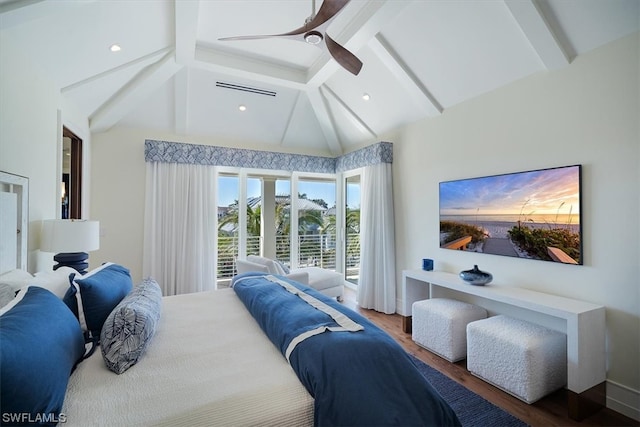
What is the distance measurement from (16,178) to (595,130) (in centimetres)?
404

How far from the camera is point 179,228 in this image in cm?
413

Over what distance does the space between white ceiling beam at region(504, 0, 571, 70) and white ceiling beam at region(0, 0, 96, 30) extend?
3.03 meters

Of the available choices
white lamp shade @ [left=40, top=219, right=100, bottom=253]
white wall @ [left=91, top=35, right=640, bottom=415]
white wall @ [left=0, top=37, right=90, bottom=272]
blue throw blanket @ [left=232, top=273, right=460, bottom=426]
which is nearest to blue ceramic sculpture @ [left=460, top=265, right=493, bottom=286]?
white wall @ [left=91, top=35, right=640, bottom=415]

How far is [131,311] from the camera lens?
4.58 feet

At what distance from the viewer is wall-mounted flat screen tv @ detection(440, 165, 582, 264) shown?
7.42 ft

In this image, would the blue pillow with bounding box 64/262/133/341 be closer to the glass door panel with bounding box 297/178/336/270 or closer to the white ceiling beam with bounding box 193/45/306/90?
the white ceiling beam with bounding box 193/45/306/90

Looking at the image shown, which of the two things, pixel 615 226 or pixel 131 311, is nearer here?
pixel 131 311

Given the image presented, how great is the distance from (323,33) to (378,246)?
2829 millimetres

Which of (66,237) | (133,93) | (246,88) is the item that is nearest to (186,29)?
(133,93)

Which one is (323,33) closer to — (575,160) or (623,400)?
(575,160)

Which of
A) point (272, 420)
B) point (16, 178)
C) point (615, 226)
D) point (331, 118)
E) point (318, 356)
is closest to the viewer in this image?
point (272, 420)

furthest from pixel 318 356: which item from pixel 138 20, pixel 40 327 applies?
pixel 138 20

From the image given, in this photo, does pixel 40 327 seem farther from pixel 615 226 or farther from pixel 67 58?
pixel 615 226

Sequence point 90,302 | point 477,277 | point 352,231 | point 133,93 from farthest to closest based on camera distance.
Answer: point 352,231 → point 133,93 → point 477,277 → point 90,302
